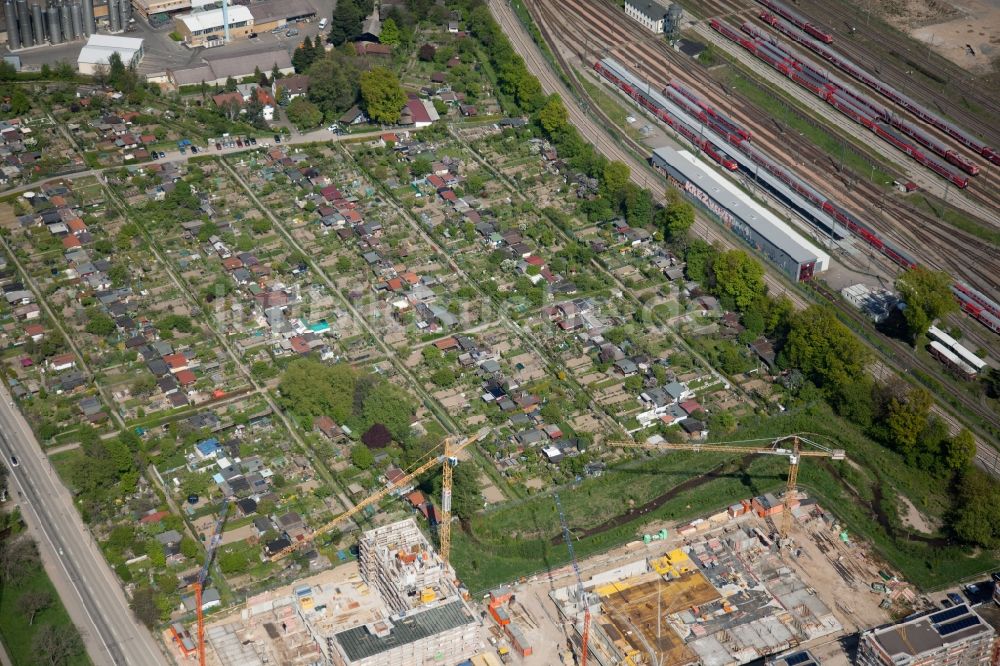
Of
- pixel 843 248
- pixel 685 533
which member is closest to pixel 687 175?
pixel 843 248

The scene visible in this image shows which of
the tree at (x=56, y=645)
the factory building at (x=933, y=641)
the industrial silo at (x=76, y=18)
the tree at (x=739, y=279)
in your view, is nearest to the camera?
the factory building at (x=933, y=641)

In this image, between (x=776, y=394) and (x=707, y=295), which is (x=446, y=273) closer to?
(x=707, y=295)

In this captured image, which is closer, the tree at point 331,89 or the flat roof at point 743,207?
the flat roof at point 743,207

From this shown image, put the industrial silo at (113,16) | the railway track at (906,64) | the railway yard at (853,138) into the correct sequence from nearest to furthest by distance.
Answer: the railway yard at (853,138), the railway track at (906,64), the industrial silo at (113,16)

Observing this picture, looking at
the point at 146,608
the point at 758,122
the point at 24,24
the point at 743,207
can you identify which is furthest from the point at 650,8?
the point at 146,608

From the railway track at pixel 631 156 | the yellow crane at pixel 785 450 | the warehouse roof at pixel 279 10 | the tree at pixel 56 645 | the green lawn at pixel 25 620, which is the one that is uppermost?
the warehouse roof at pixel 279 10

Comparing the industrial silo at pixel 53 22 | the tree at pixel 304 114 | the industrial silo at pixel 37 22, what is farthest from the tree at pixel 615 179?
the industrial silo at pixel 37 22

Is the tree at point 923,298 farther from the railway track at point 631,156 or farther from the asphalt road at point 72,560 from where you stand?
the asphalt road at point 72,560
